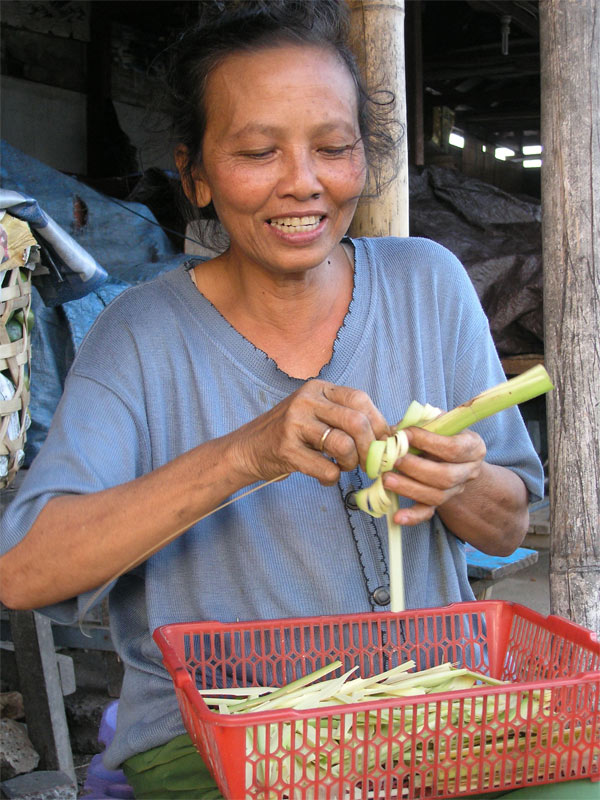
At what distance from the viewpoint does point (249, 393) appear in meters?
1.85

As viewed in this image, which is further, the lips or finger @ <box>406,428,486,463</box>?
the lips

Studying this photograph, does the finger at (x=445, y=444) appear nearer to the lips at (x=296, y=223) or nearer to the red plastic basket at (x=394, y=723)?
the red plastic basket at (x=394, y=723)

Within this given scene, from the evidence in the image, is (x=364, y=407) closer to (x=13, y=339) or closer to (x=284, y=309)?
(x=284, y=309)

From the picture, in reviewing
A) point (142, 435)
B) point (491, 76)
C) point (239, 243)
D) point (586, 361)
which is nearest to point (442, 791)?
point (142, 435)

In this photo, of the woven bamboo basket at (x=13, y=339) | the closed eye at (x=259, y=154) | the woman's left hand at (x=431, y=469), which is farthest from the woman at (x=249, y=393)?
the woven bamboo basket at (x=13, y=339)

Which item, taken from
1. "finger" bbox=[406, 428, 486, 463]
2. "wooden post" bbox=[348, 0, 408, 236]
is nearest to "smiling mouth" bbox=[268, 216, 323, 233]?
"finger" bbox=[406, 428, 486, 463]

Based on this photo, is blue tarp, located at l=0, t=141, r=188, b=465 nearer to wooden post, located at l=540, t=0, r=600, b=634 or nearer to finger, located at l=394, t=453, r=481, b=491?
wooden post, located at l=540, t=0, r=600, b=634

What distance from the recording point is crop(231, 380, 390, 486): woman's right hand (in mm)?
1410

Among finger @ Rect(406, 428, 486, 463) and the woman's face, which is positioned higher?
the woman's face

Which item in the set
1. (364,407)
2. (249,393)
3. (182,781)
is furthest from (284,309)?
(182,781)

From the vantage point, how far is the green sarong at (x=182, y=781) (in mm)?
1325

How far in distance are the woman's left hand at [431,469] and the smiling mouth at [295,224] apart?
0.54 metres

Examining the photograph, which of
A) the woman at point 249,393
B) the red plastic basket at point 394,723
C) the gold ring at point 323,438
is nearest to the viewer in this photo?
the red plastic basket at point 394,723

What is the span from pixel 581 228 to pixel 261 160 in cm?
104
